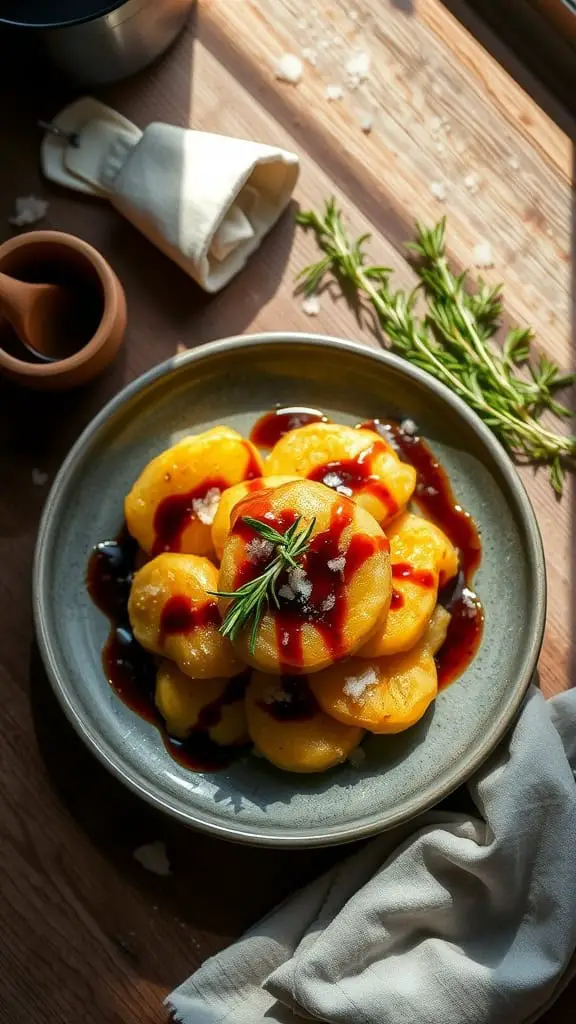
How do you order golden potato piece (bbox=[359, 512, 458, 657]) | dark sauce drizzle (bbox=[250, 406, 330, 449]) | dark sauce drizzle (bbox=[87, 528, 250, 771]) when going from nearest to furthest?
golden potato piece (bbox=[359, 512, 458, 657]) < dark sauce drizzle (bbox=[87, 528, 250, 771]) < dark sauce drizzle (bbox=[250, 406, 330, 449])

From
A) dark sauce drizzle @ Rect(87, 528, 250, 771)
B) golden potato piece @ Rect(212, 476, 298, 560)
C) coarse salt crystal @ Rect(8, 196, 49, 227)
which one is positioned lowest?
dark sauce drizzle @ Rect(87, 528, 250, 771)

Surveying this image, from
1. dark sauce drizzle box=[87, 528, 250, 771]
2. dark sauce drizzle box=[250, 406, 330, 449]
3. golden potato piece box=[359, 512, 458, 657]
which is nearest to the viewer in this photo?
golden potato piece box=[359, 512, 458, 657]

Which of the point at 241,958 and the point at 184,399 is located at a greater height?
the point at 184,399

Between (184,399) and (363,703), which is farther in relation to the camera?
(184,399)

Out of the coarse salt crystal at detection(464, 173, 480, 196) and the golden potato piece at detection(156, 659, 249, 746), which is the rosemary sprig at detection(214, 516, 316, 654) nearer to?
the golden potato piece at detection(156, 659, 249, 746)

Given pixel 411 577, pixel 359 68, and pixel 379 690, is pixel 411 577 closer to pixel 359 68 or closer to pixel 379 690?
pixel 379 690

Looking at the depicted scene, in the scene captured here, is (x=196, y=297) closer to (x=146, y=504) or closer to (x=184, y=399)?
(x=184, y=399)

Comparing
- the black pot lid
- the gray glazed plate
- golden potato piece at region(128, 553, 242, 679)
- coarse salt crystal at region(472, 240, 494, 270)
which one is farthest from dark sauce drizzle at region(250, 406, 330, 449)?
the black pot lid

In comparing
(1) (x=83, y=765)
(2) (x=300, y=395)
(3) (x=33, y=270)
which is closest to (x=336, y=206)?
(2) (x=300, y=395)
